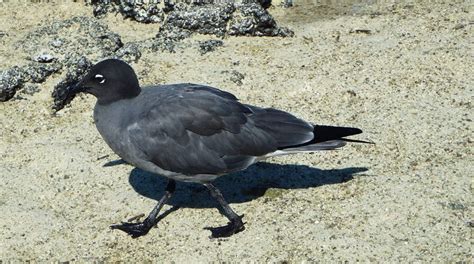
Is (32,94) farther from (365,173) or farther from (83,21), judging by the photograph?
(365,173)

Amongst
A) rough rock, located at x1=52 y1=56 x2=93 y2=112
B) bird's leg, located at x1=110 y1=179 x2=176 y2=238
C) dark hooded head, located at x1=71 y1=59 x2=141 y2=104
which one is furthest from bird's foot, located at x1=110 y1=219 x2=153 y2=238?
rough rock, located at x1=52 y1=56 x2=93 y2=112

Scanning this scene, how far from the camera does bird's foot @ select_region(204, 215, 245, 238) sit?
20.6ft

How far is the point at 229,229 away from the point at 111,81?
5.31 feet

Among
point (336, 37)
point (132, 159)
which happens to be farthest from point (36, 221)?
point (336, 37)

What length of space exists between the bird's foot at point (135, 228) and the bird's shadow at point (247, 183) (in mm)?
458

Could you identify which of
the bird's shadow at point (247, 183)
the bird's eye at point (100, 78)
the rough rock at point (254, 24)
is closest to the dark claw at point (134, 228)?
the bird's shadow at point (247, 183)

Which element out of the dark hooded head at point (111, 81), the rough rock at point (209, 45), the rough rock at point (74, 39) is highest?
the dark hooded head at point (111, 81)

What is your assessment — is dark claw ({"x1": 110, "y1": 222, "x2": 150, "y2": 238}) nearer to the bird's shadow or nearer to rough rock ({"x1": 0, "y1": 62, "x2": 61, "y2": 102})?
the bird's shadow

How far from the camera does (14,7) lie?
1018cm

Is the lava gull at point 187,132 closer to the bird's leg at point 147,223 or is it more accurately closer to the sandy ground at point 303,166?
the bird's leg at point 147,223

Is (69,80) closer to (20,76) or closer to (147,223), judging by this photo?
(20,76)

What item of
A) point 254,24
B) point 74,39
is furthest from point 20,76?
point 254,24

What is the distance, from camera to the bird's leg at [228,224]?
6285 mm

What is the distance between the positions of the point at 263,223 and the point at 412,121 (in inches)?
85.7
